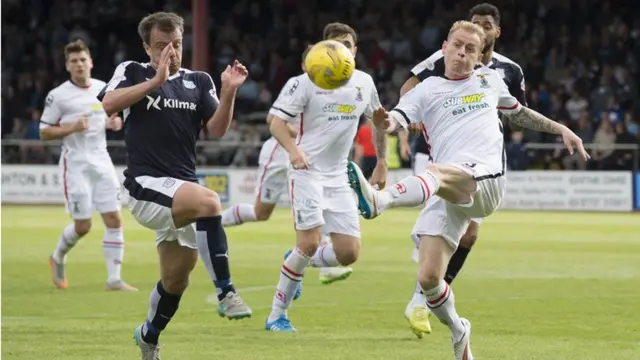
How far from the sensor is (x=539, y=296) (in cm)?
1241

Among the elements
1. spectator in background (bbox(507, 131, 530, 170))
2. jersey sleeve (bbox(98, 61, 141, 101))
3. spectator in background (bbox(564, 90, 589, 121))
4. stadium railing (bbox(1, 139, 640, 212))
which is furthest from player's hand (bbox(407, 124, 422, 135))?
spectator in background (bbox(564, 90, 589, 121))

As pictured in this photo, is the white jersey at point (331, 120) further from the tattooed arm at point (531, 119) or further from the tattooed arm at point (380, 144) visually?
the tattooed arm at point (531, 119)

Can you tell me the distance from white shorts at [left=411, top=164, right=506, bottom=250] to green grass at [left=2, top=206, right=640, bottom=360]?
978 mm

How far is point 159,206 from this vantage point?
7.84 metres

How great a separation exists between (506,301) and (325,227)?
218 cm

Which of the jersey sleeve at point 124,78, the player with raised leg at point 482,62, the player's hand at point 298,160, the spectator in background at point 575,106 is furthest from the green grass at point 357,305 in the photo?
the spectator in background at point 575,106

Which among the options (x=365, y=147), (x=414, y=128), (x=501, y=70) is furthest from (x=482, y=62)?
(x=365, y=147)

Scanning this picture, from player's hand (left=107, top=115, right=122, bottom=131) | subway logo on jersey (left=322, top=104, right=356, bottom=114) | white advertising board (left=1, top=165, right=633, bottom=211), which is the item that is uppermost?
subway logo on jersey (left=322, top=104, right=356, bottom=114)

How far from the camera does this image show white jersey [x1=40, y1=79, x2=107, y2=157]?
45.2 feet

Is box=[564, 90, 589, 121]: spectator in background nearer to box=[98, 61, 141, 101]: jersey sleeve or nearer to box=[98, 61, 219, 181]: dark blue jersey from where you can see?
box=[98, 61, 219, 181]: dark blue jersey

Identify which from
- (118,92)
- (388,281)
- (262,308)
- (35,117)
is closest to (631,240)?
(388,281)

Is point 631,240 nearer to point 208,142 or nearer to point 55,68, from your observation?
point 208,142

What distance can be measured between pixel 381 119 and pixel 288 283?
2.70 meters

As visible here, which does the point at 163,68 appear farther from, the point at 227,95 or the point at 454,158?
the point at 454,158
